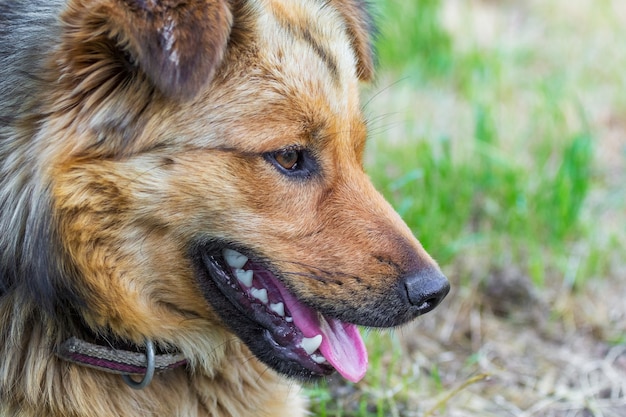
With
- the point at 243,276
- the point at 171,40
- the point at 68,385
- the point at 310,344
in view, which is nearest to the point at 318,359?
the point at 310,344

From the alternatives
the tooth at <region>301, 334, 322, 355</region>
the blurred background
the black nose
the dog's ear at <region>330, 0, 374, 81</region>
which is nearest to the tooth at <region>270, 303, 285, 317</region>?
the tooth at <region>301, 334, 322, 355</region>

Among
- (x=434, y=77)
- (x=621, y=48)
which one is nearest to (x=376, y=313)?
(x=434, y=77)

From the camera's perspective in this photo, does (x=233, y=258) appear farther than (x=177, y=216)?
Yes

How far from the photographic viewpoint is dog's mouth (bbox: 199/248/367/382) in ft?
7.79

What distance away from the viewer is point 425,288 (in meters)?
2.32

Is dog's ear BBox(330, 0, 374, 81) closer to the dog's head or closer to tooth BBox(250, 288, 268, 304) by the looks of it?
the dog's head

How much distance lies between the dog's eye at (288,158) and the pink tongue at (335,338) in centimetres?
36

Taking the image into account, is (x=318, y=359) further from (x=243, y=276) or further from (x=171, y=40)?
(x=171, y=40)

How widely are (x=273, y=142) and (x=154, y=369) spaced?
30.0 inches

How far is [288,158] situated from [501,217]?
2.08 meters

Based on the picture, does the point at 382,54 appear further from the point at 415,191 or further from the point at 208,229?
the point at 208,229

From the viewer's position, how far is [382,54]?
5496 mm

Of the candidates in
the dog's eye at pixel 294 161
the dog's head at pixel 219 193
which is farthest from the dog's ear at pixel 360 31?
the dog's eye at pixel 294 161

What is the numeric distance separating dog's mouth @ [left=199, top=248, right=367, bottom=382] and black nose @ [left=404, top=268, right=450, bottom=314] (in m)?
0.32
